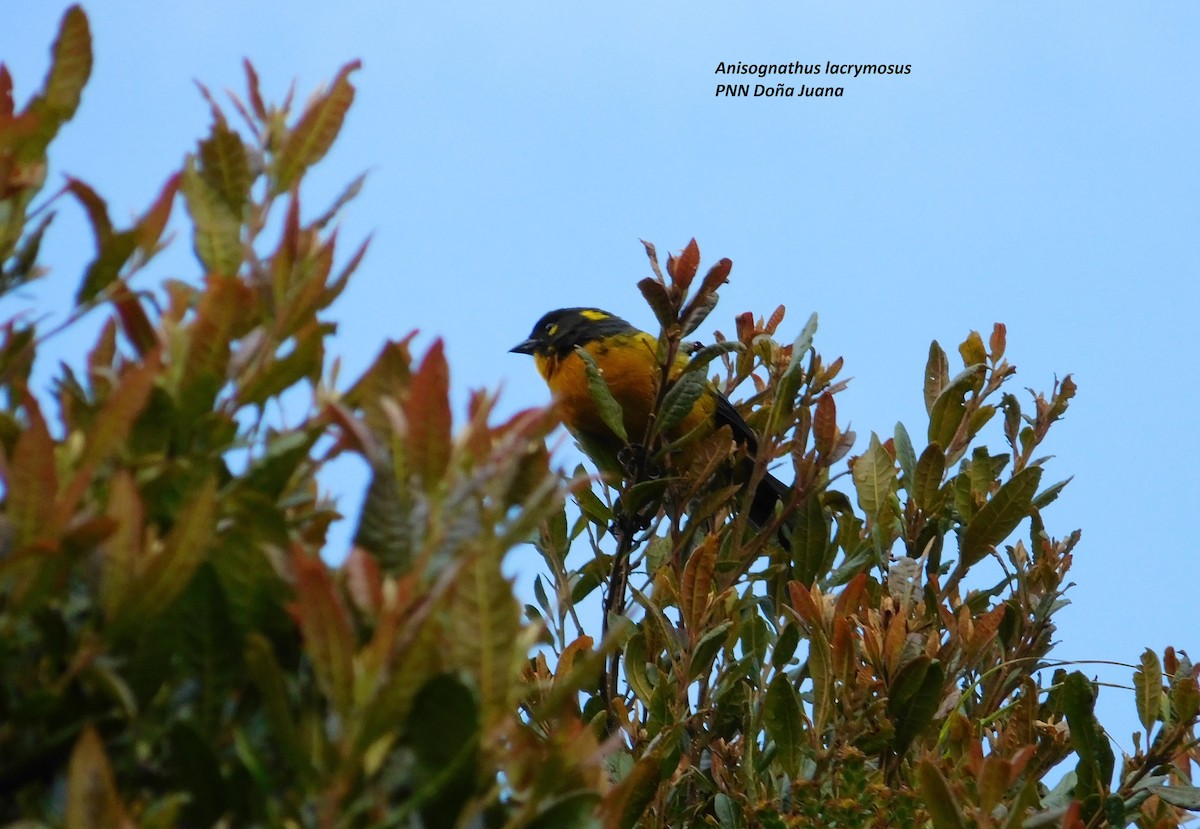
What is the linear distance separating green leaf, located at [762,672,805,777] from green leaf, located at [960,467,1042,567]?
978 millimetres

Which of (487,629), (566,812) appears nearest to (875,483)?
(566,812)

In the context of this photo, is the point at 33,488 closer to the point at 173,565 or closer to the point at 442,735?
the point at 173,565

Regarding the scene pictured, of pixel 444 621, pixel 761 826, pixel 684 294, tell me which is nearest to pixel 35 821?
pixel 444 621

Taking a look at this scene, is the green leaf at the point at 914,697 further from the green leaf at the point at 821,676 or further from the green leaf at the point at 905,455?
the green leaf at the point at 905,455

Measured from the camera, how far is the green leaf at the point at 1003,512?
3484 millimetres

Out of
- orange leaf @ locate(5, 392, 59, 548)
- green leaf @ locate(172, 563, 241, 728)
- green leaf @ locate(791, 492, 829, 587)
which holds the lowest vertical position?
green leaf @ locate(172, 563, 241, 728)

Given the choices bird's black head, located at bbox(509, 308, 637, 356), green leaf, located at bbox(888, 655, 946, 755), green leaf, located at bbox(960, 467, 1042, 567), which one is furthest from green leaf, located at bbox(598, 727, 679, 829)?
bird's black head, located at bbox(509, 308, 637, 356)

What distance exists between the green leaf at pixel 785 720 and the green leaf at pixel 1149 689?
2.62 feet

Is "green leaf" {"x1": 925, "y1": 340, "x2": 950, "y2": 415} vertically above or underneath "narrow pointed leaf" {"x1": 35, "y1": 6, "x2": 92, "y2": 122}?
above

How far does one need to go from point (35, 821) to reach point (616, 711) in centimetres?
222

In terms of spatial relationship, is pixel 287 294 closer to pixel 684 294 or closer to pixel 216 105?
pixel 216 105

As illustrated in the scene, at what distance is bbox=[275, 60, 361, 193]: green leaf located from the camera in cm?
149

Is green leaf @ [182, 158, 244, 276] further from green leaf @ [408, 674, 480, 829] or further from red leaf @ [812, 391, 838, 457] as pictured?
red leaf @ [812, 391, 838, 457]

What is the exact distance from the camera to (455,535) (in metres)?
1.13
